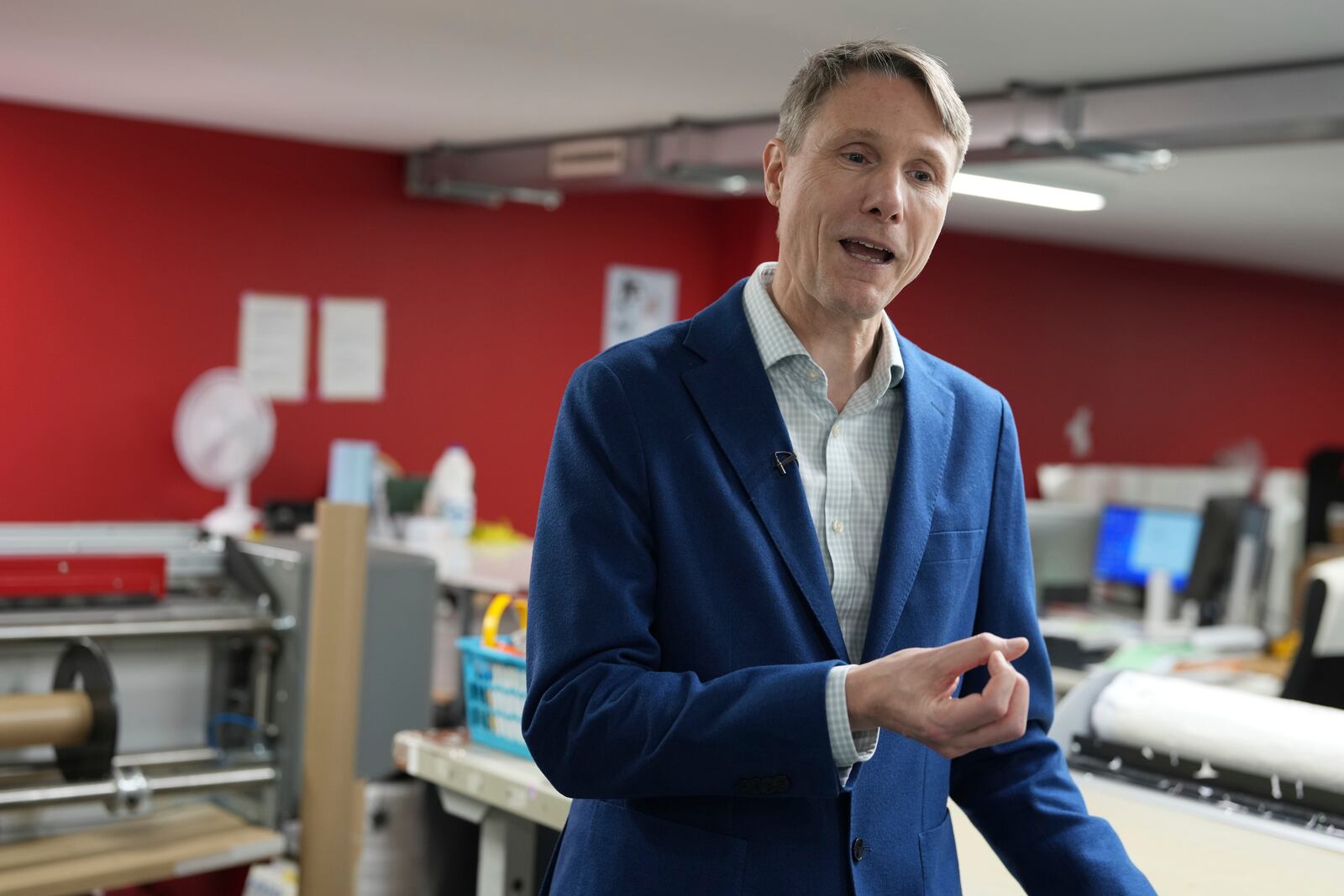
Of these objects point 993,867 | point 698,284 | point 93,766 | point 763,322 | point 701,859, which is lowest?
point 93,766

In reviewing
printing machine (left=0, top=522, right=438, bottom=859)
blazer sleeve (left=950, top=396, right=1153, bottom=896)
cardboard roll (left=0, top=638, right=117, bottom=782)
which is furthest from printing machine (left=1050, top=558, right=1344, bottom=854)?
cardboard roll (left=0, top=638, right=117, bottom=782)

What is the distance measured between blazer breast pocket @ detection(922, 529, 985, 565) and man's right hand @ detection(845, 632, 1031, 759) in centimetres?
25

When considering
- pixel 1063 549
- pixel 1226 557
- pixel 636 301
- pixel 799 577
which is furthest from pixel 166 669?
pixel 636 301

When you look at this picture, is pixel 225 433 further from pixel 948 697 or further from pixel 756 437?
pixel 948 697

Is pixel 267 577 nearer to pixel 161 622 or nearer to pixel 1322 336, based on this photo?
pixel 161 622

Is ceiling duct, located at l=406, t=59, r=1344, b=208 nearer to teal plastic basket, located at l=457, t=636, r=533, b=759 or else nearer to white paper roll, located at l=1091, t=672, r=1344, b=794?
white paper roll, located at l=1091, t=672, r=1344, b=794

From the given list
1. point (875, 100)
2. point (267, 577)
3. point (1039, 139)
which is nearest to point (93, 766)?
point (267, 577)

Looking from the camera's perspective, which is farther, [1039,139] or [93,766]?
[1039,139]

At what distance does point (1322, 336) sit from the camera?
1088 centimetres

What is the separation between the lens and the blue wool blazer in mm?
1183

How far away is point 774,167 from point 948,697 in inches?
23.0

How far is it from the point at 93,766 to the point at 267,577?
0.56 meters

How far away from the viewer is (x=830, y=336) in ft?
4.58

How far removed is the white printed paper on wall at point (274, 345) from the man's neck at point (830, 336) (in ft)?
16.4
